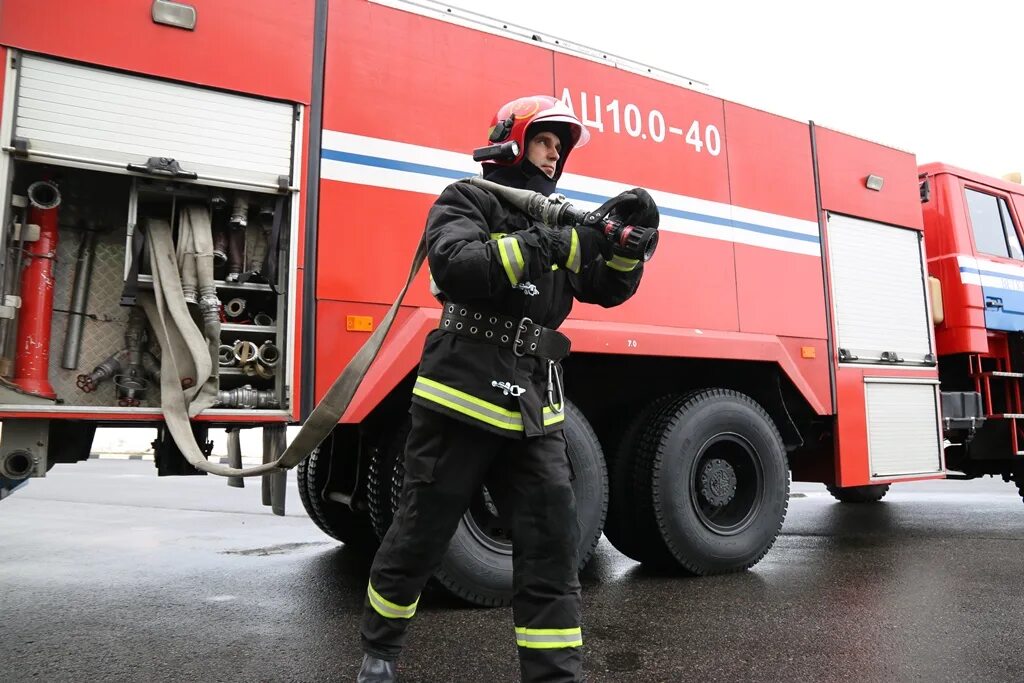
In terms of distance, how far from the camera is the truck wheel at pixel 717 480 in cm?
377

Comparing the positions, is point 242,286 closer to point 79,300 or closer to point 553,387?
point 79,300

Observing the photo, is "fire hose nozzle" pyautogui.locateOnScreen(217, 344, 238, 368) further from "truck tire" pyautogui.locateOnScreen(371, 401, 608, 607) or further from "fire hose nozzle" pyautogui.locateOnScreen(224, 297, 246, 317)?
"truck tire" pyautogui.locateOnScreen(371, 401, 608, 607)

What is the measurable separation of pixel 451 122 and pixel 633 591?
2384 mm

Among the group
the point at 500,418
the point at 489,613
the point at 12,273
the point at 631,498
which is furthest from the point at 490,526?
the point at 12,273

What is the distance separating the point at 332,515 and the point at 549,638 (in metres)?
3.30

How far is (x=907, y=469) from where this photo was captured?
14.8 feet

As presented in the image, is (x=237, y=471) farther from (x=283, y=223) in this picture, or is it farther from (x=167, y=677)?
(x=283, y=223)

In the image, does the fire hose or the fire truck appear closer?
the fire hose

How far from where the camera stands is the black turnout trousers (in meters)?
2.00

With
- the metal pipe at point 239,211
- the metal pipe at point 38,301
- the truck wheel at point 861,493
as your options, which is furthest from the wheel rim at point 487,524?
the truck wheel at point 861,493

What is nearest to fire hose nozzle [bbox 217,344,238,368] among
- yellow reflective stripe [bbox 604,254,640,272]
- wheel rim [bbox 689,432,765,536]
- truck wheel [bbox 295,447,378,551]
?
yellow reflective stripe [bbox 604,254,640,272]

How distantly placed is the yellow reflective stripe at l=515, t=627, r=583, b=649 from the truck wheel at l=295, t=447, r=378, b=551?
9.95 feet

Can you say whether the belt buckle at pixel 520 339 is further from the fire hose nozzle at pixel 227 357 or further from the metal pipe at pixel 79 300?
the metal pipe at pixel 79 300

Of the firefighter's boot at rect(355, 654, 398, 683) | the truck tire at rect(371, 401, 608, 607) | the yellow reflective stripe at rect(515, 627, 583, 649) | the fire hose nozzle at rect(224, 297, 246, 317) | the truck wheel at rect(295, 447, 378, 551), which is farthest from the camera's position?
the truck wheel at rect(295, 447, 378, 551)
